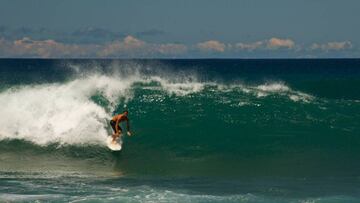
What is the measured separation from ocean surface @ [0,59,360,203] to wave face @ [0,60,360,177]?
42 millimetres

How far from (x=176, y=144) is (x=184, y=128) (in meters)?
1.65

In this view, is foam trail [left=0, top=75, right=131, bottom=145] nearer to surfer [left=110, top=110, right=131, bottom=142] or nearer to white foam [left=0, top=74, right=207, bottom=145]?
white foam [left=0, top=74, right=207, bottom=145]

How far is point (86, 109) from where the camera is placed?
2255 cm

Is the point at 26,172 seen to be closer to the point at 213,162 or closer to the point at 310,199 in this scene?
the point at 213,162

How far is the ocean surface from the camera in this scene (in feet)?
50.0

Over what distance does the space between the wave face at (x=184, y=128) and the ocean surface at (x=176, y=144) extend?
42 mm

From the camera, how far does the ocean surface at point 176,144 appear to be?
15.2 m

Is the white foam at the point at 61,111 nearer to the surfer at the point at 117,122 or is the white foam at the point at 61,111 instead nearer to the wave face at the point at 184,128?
the wave face at the point at 184,128

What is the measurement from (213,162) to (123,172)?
3.00m

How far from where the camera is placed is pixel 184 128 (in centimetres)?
2278

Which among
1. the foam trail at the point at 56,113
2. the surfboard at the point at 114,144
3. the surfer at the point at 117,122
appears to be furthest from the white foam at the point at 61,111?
the surfer at the point at 117,122

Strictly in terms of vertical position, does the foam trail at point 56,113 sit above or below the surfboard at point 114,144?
above

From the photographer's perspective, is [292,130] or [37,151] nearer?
[37,151]

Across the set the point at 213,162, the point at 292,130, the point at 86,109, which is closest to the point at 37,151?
the point at 86,109
